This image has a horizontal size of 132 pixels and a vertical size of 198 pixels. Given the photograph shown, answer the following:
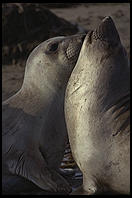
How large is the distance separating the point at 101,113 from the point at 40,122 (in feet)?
4.02

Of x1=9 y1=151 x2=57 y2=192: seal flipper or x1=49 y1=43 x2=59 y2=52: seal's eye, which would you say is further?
x1=49 y1=43 x2=59 y2=52: seal's eye

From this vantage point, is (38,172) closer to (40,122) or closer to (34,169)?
(34,169)

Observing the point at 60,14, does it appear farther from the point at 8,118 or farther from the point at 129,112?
the point at 129,112

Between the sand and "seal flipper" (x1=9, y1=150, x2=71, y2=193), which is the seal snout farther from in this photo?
the sand

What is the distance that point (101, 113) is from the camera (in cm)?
544

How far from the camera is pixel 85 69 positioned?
5.61 metres

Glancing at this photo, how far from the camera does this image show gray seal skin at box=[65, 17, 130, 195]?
5.31 meters

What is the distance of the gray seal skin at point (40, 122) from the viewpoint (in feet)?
20.8

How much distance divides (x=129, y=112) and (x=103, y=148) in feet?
1.12

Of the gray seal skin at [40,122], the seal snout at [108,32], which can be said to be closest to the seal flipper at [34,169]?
the gray seal skin at [40,122]

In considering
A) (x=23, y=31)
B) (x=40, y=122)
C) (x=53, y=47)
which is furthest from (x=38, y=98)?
(x=23, y=31)

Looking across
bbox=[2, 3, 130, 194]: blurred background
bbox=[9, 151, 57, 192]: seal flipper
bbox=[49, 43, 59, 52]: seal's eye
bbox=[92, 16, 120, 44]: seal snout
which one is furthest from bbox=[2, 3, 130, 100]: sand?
bbox=[92, 16, 120, 44]: seal snout

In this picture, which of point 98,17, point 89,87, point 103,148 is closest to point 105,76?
point 89,87

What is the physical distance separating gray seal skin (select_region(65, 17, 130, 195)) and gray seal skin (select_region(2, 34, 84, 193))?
0.80m
